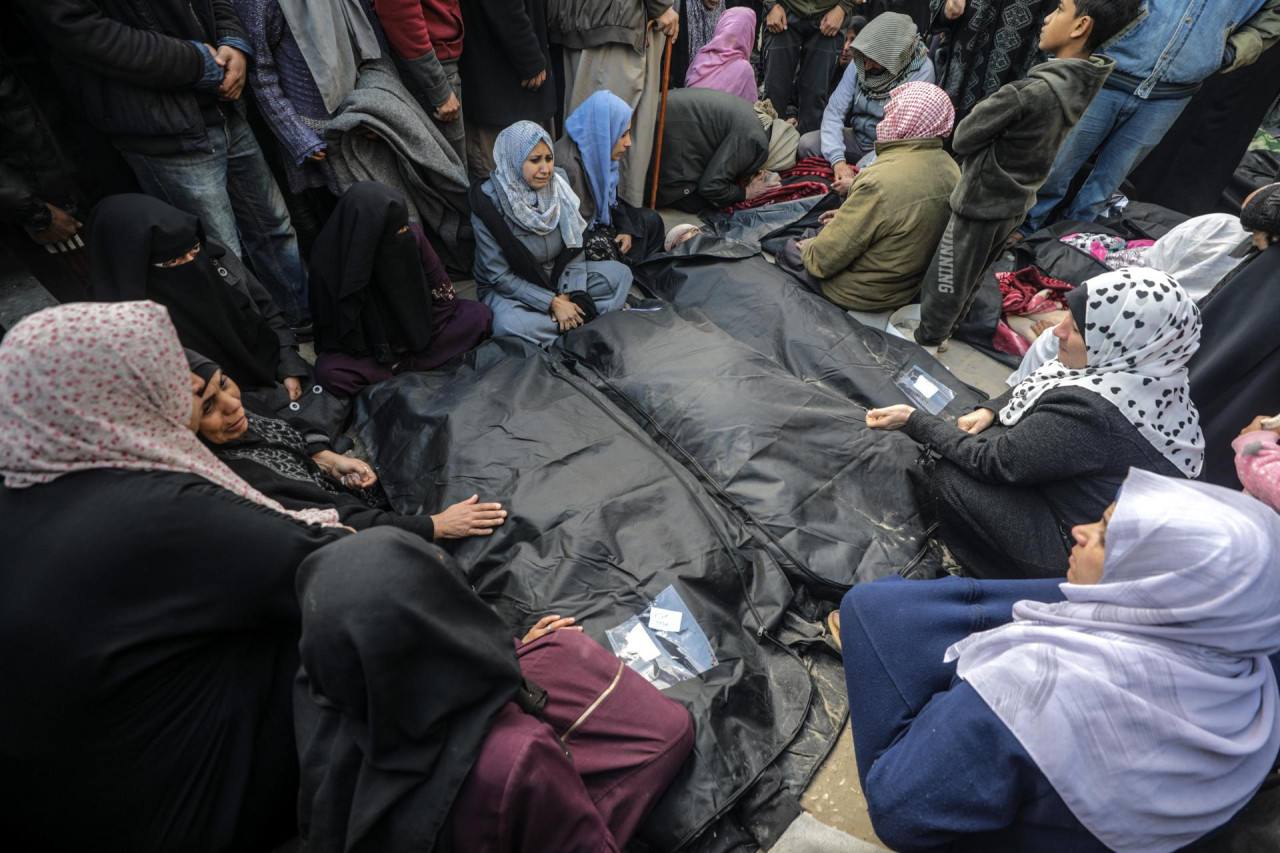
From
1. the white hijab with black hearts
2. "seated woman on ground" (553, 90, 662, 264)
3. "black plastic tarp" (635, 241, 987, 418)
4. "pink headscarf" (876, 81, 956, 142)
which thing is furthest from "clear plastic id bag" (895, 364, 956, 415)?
"seated woman on ground" (553, 90, 662, 264)

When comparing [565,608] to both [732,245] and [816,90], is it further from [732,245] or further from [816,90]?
[816,90]

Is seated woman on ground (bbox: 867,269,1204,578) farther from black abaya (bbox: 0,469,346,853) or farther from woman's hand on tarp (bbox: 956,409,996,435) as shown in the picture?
black abaya (bbox: 0,469,346,853)

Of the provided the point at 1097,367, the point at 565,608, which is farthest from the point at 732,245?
the point at 565,608

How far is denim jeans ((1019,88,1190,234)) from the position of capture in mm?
3889

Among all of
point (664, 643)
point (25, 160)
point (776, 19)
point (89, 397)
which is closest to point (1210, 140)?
point (776, 19)

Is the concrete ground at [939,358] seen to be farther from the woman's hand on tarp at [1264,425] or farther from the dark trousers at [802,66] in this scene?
the dark trousers at [802,66]

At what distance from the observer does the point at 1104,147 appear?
4.13 metres

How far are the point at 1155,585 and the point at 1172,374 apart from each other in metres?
1.05

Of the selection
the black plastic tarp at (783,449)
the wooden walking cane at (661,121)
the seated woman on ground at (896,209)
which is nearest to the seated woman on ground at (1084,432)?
the black plastic tarp at (783,449)

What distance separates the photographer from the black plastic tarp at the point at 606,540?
1.85 m

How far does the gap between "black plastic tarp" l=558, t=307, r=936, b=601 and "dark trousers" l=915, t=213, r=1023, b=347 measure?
37.7 inches

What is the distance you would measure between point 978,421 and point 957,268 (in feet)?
3.48

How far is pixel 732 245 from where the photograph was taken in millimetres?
3629

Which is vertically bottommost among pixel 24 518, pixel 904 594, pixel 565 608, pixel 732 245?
pixel 565 608
